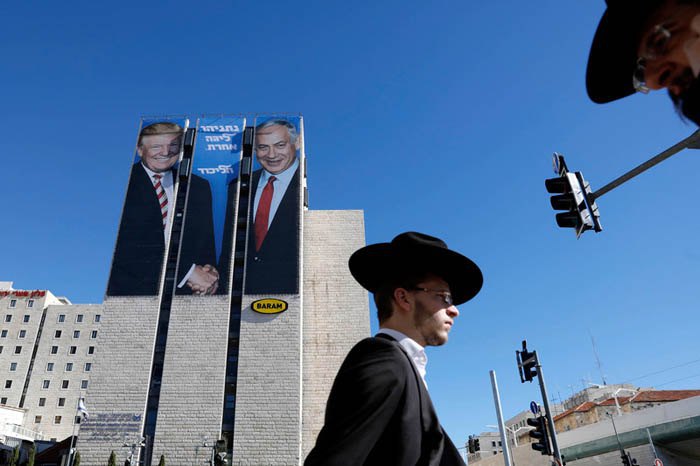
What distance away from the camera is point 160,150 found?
49.3 meters

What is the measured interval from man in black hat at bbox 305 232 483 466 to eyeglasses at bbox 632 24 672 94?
3.85ft

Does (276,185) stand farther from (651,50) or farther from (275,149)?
(651,50)

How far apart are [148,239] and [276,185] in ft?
42.9

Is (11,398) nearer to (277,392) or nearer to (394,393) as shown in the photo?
(277,392)

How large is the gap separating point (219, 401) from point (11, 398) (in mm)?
52786

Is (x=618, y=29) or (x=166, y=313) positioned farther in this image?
(x=166, y=313)

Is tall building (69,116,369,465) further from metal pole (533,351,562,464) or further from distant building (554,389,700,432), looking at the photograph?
distant building (554,389,700,432)

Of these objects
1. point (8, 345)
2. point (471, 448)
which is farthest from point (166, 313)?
point (8, 345)

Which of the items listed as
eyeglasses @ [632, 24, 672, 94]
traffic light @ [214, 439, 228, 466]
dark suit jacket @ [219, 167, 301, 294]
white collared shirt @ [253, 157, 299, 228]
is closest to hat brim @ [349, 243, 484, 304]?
eyeglasses @ [632, 24, 672, 94]

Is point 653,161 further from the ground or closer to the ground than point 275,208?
closer to the ground

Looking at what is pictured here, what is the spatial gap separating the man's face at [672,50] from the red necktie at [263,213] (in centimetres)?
4405

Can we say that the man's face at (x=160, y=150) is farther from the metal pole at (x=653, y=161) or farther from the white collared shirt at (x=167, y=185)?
the metal pole at (x=653, y=161)

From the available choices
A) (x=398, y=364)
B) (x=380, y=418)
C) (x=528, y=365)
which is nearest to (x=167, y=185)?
(x=528, y=365)

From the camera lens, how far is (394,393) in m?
1.81
